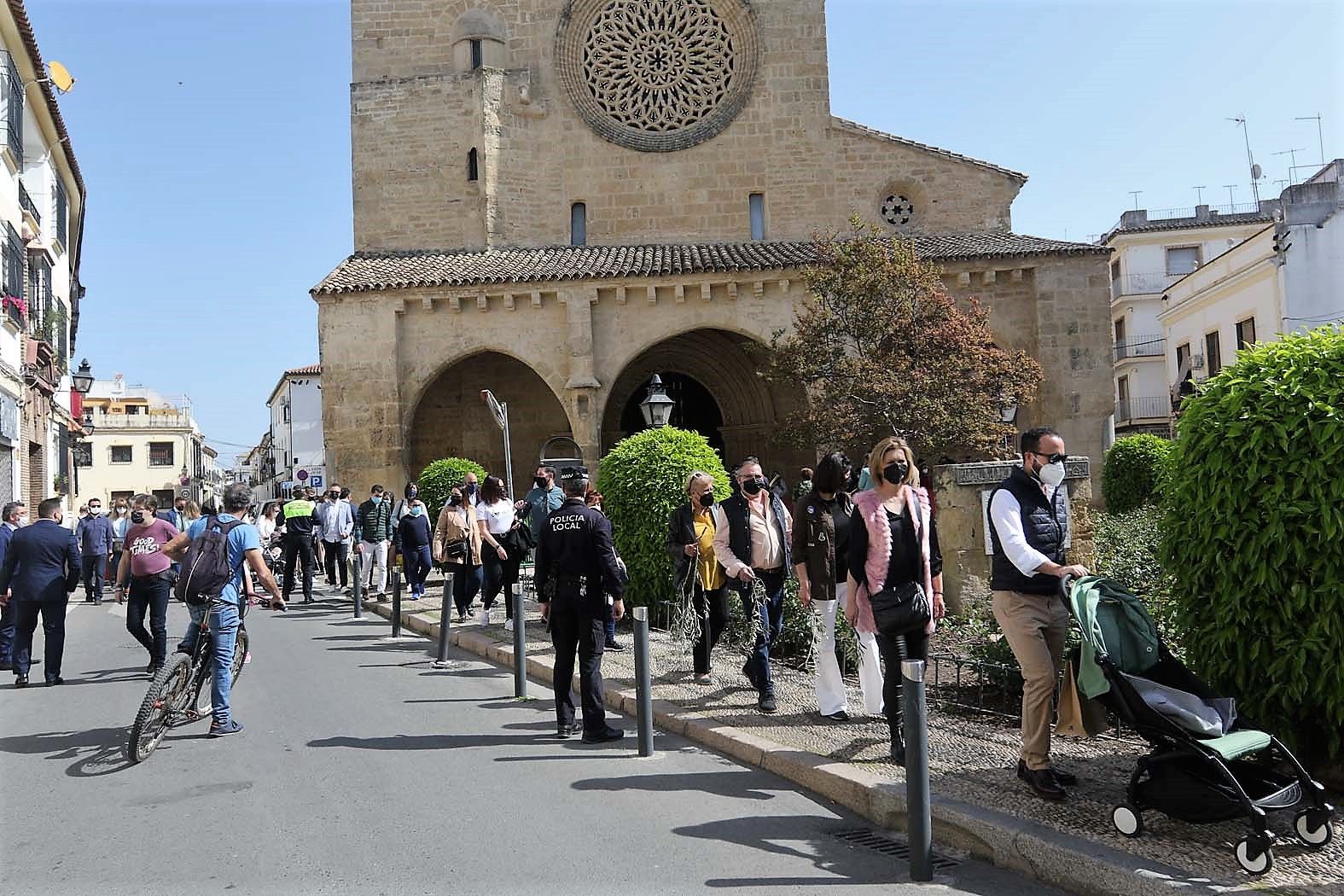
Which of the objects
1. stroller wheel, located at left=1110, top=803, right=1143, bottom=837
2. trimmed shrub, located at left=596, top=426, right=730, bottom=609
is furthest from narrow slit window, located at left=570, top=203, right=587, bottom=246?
stroller wheel, located at left=1110, top=803, right=1143, bottom=837

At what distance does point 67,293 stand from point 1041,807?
30.2 meters

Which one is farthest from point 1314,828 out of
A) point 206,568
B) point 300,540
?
point 300,540

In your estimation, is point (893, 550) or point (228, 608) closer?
point (893, 550)

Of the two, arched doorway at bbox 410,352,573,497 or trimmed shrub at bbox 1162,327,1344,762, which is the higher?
arched doorway at bbox 410,352,573,497

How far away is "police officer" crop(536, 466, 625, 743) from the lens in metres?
6.98

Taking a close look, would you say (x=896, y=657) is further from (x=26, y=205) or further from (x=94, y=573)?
(x=26, y=205)

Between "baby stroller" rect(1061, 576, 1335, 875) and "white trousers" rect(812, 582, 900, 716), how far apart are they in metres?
1.86

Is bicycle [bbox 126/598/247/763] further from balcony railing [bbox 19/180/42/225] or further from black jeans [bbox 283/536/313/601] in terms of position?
balcony railing [bbox 19/180/42/225]

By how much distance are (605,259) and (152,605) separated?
1545 cm

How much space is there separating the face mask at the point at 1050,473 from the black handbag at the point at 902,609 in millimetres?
940

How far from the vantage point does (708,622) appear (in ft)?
27.0

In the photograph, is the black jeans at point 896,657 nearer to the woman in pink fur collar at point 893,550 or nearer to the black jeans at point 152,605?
the woman in pink fur collar at point 893,550

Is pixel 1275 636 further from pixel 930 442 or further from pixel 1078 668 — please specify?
pixel 930 442

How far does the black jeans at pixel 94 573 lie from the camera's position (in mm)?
18812
